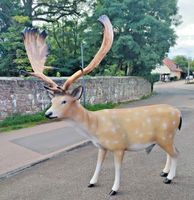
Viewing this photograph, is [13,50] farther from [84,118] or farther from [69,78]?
[84,118]

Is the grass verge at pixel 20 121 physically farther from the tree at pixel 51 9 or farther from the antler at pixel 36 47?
the tree at pixel 51 9

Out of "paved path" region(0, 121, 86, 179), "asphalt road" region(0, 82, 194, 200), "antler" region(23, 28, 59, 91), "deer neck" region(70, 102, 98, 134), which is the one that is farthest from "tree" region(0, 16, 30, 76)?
"deer neck" region(70, 102, 98, 134)

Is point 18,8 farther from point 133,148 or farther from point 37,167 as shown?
point 133,148

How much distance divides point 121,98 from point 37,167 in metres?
13.3

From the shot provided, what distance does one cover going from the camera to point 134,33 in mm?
21938

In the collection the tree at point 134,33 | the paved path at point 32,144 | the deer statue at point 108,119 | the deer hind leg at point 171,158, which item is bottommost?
the paved path at point 32,144

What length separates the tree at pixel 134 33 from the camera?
2127 centimetres

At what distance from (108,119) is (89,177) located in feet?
4.39

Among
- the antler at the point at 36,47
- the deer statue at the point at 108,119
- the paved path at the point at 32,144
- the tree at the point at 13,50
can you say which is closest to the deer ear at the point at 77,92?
the deer statue at the point at 108,119

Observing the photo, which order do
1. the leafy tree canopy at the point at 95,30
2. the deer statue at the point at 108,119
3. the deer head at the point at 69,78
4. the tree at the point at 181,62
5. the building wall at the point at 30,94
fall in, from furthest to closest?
the tree at the point at 181,62
the leafy tree canopy at the point at 95,30
the building wall at the point at 30,94
the deer statue at the point at 108,119
the deer head at the point at 69,78

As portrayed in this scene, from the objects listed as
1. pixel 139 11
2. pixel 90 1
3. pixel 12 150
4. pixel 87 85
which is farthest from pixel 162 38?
pixel 12 150

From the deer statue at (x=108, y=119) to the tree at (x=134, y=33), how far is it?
15.7 metres

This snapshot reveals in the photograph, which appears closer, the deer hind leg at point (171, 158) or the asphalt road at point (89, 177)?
the asphalt road at point (89, 177)

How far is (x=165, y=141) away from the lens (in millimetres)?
5477
